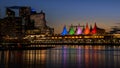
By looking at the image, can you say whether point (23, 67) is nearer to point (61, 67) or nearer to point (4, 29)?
point (61, 67)

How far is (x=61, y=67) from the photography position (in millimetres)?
36125

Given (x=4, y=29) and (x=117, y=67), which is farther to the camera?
(x=4, y=29)

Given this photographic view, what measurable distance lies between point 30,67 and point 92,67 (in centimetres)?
593

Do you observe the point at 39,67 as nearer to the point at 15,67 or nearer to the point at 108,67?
the point at 15,67

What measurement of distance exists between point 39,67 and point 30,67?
866 mm

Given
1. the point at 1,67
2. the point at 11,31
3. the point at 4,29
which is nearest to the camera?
the point at 1,67

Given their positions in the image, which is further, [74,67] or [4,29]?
[4,29]

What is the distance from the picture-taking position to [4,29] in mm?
186250

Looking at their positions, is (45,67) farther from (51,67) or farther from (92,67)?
(92,67)

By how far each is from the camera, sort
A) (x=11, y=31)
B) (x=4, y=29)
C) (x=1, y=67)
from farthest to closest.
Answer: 1. (x=11, y=31)
2. (x=4, y=29)
3. (x=1, y=67)

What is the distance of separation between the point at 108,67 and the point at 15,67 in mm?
9018

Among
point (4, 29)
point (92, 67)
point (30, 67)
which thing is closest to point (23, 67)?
point (30, 67)

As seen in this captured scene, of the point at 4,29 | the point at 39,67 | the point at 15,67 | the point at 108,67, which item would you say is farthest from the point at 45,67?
the point at 4,29

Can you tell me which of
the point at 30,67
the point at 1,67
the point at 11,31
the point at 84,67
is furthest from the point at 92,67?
the point at 11,31
